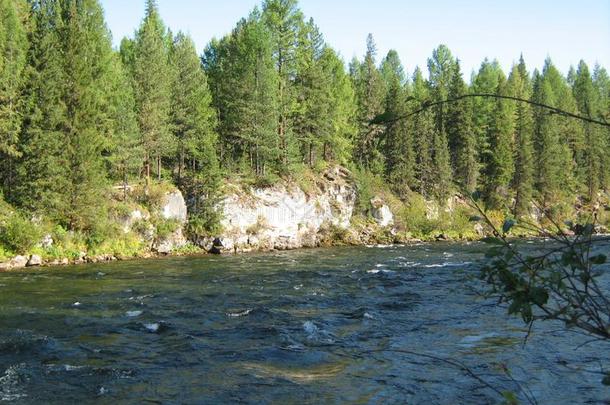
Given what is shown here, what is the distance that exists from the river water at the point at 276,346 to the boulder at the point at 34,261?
732 cm

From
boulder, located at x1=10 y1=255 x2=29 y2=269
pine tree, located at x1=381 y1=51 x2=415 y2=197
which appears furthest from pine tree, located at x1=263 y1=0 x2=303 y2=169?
boulder, located at x1=10 y1=255 x2=29 y2=269

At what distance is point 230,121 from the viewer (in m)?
45.6

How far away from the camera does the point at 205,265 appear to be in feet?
87.9

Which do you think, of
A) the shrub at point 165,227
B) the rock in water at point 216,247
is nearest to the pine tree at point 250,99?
the rock in water at point 216,247

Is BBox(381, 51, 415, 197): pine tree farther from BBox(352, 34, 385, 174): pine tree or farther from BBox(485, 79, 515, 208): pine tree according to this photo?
BBox(485, 79, 515, 208): pine tree

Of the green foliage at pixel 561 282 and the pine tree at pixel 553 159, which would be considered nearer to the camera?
the green foliage at pixel 561 282

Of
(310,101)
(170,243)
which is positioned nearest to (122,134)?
(170,243)

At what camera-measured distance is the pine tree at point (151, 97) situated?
123 feet

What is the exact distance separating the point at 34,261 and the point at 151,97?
51.6ft

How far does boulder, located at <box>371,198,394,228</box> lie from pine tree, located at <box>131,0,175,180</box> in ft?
66.5

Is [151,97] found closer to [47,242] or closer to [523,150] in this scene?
[47,242]

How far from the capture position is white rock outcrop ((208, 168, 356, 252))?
126 feet

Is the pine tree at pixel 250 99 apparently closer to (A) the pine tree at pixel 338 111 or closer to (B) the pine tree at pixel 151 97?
(B) the pine tree at pixel 151 97

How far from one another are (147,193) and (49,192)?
8109 mm
